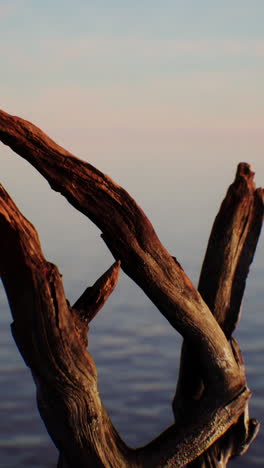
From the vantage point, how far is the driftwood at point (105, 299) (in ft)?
25.3

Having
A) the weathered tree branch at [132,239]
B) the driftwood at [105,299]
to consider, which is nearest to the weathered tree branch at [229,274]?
the driftwood at [105,299]

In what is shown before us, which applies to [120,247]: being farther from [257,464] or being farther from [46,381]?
[257,464]

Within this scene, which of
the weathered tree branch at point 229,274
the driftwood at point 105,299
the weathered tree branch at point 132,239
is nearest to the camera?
the driftwood at point 105,299

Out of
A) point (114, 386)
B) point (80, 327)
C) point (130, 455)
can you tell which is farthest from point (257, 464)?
point (80, 327)

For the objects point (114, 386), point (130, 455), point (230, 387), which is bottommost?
point (114, 386)

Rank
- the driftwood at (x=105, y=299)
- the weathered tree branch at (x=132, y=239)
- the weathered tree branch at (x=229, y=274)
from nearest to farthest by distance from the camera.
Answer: the driftwood at (x=105, y=299), the weathered tree branch at (x=132, y=239), the weathered tree branch at (x=229, y=274)

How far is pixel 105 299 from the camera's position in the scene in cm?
803

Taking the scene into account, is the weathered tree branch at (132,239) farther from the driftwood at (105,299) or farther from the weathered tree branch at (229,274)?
the weathered tree branch at (229,274)

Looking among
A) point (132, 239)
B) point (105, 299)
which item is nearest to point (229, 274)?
point (132, 239)

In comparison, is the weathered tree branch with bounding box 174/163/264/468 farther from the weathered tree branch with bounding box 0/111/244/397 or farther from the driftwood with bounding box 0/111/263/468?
the weathered tree branch with bounding box 0/111/244/397

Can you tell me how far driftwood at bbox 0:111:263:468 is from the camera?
304 inches

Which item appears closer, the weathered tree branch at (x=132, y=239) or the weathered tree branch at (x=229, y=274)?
the weathered tree branch at (x=132, y=239)

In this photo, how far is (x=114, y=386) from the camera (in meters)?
18.2

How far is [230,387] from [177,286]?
3.61 feet
